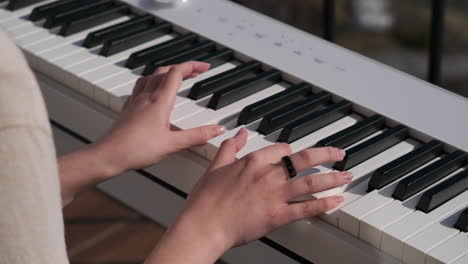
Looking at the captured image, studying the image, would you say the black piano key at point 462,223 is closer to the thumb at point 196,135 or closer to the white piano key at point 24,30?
the thumb at point 196,135

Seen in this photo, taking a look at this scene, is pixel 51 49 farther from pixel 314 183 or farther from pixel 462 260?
pixel 462 260

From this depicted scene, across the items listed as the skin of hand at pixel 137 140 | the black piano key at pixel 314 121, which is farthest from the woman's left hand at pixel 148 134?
the black piano key at pixel 314 121

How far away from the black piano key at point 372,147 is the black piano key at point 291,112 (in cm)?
13

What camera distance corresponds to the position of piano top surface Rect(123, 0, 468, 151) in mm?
1622

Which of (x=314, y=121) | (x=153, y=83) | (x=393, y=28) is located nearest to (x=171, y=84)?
(x=153, y=83)

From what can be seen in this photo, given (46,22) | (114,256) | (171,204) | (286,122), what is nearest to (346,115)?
(286,122)

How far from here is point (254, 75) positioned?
5.91 feet

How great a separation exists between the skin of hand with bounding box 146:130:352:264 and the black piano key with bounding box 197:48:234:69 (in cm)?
38

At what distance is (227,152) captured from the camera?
1521 mm

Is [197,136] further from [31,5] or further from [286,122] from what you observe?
[31,5]

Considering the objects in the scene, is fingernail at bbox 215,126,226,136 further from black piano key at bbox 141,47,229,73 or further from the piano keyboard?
black piano key at bbox 141,47,229,73

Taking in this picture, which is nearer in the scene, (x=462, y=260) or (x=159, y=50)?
(x=462, y=260)

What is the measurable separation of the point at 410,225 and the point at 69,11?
36.4 inches

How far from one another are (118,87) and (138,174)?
16cm
